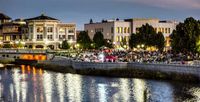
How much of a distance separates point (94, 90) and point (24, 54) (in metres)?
87.2

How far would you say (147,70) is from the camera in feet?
326

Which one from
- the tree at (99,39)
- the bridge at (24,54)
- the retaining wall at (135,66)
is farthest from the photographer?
the tree at (99,39)

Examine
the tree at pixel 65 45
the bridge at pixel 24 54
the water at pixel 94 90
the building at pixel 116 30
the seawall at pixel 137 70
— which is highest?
the building at pixel 116 30

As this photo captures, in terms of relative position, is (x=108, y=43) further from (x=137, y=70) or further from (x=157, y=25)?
(x=137, y=70)

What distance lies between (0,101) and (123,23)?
118016 mm

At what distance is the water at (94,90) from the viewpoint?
71938mm

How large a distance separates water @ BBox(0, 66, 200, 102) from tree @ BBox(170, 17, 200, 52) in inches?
676

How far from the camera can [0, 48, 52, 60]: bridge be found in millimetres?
163500

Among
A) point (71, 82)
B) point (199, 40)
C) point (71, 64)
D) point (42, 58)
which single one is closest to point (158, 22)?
point (42, 58)

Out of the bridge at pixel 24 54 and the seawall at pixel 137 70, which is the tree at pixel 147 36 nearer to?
the bridge at pixel 24 54

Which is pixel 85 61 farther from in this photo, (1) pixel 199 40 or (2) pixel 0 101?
(2) pixel 0 101

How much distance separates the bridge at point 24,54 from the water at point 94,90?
61892mm

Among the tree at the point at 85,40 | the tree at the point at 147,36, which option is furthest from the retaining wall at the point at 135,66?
the tree at the point at 85,40

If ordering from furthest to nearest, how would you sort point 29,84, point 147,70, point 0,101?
point 147,70
point 29,84
point 0,101
